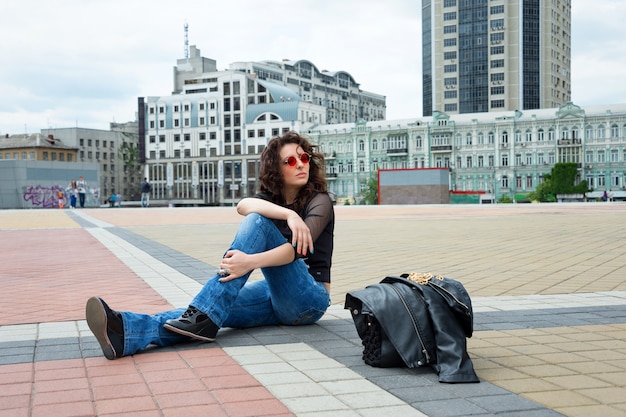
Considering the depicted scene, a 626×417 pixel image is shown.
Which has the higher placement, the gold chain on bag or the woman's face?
the woman's face

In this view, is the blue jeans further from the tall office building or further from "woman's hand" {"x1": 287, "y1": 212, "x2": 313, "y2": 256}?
the tall office building

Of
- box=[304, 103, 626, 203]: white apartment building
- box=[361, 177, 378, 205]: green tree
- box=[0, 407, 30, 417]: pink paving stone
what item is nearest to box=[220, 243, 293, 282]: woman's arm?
box=[0, 407, 30, 417]: pink paving stone

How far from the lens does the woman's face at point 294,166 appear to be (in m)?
4.25

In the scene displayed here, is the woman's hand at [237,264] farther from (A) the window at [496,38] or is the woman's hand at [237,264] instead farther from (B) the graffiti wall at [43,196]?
(A) the window at [496,38]

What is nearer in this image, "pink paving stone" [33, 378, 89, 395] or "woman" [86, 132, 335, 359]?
"pink paving stone" [33, 378, 89, 395]

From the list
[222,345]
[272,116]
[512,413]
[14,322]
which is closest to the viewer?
[512,413]

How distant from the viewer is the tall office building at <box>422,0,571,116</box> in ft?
325

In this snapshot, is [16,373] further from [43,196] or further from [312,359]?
[43,196]

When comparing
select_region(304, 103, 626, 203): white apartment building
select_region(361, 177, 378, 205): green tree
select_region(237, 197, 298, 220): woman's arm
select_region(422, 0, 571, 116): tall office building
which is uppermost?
select_region(422, 0, 571, 116): tall office building

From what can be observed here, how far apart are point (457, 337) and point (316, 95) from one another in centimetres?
11342

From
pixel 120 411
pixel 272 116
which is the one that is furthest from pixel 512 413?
pixel 272 116

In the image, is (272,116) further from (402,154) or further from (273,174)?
(273,174)

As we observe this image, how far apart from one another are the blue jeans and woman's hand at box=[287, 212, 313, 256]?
0.19 metres

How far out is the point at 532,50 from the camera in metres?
100
